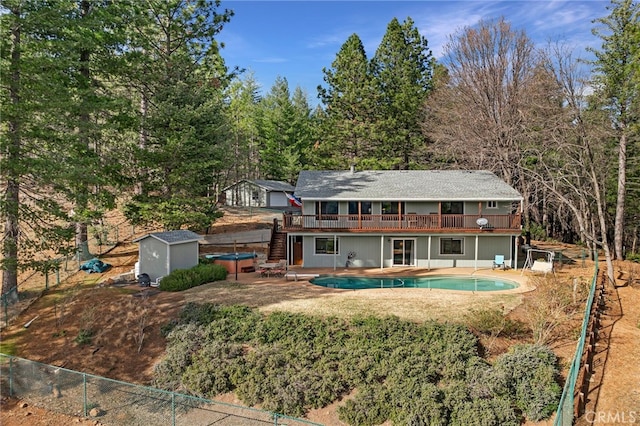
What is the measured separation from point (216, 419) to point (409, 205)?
17972 mm

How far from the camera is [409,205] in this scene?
26516 mm

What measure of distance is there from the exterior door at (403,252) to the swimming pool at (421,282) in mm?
2971

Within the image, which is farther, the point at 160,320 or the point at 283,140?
the point at 283,140

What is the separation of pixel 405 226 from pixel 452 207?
3541mm

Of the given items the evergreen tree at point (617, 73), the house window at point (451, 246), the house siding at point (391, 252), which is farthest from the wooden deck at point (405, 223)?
the evergreen tree at point (617, 73)

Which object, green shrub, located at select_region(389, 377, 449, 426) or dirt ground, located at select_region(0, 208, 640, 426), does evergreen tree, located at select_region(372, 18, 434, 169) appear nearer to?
dirt ground, located at select_region(0, 208, 640, 426)

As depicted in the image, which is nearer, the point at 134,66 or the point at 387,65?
the point at 134,66

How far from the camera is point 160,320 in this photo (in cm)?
1709

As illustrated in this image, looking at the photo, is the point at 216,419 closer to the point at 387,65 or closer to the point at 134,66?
the point at 134,66

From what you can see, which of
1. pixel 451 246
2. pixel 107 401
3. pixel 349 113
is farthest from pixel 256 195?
pixel 107 401

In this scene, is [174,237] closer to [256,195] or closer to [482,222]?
[482,222]

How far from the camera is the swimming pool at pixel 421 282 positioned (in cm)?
2152

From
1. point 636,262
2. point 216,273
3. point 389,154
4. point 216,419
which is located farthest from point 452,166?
point 216,419

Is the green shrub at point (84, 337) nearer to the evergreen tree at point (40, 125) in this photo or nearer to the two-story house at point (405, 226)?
the evergreen tree at point (40, 125)
